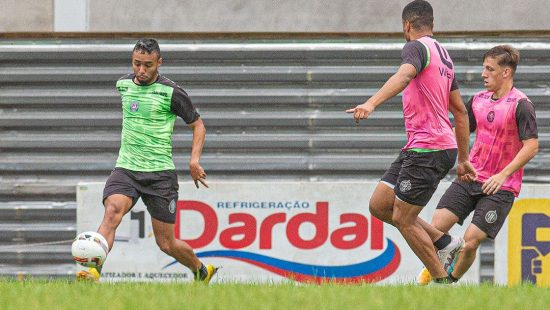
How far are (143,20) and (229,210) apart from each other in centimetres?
226

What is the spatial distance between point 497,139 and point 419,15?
1.33 meters

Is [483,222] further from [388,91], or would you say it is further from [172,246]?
[172,246]

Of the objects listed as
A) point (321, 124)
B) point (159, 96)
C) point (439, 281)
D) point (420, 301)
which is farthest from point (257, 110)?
point (420, 301)

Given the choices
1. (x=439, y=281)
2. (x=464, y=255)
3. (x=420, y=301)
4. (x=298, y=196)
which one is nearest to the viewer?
(x=420, y=301)

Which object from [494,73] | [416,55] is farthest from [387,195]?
[494,73]

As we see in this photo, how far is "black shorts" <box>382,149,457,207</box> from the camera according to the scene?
871 cm

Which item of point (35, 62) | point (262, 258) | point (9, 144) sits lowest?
point (262, 258)

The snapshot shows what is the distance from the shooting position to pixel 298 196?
1281 cm

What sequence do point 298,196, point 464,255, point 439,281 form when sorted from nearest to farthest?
point 439,281
point 464,255
point 298,196

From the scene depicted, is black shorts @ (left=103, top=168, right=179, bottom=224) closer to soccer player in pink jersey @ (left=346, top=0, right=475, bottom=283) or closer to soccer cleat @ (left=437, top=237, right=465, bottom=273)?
soccer player in pink jersey @ (left=346, top=0, right=475, bottom=283)

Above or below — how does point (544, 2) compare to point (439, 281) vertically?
above

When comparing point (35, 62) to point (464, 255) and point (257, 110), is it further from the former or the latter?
point (464, 255)

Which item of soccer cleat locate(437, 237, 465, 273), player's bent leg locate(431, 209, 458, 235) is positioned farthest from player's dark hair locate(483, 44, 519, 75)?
soccer cleat locate(437, 237, 465, 273)

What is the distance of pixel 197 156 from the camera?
31.1 feet
